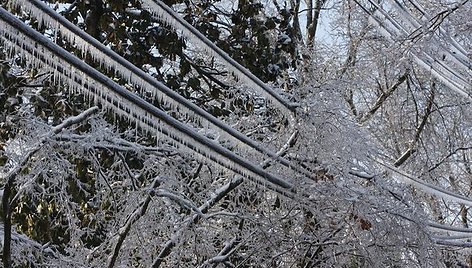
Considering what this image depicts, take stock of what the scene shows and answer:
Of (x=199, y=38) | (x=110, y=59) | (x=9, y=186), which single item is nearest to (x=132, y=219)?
(x=9, y=186)

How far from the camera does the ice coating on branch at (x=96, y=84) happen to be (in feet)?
7.88

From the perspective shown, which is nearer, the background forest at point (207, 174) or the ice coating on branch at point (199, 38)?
Result: the ice coating on branch at point (199, 38)

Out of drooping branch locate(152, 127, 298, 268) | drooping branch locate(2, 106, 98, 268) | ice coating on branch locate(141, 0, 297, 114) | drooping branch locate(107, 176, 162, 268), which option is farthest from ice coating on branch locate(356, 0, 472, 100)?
drooping branch locate(2, 106, 98, 268)

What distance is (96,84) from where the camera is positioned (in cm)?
261

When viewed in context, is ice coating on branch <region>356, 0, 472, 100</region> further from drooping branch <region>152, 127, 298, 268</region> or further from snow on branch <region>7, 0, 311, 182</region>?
snow on branch <region>7, 0, 311, 182</region>

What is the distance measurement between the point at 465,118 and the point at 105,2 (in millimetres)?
5619

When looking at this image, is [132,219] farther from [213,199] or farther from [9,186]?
[9,186]

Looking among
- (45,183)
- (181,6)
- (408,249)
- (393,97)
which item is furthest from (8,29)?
(393,97)

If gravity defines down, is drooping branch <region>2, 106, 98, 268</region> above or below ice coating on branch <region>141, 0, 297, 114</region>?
below

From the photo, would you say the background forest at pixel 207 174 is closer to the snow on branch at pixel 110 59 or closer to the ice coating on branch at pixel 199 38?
the ice coating on branch at pixel 199 38

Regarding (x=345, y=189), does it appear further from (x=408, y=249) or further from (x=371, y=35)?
(x=371, y=35)

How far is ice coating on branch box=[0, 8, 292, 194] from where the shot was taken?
7.88ft

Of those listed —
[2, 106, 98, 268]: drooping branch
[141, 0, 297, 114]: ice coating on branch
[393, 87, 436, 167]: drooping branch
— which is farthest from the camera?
[393, 87, 436, 167]: drooping branch

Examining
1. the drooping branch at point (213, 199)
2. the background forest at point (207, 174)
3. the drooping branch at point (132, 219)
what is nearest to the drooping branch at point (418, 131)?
the background forest at point (207, 174)
